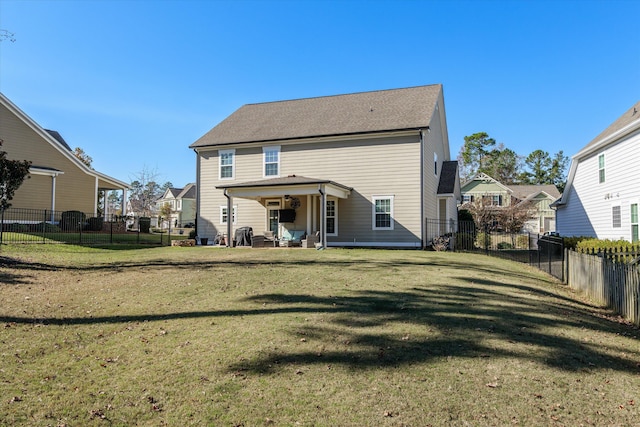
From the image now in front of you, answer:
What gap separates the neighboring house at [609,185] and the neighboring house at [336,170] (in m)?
6.46

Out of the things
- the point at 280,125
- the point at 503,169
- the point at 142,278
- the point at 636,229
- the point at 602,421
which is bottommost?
the point at 602,421

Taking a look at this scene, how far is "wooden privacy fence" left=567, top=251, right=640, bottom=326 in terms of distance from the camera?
767cm

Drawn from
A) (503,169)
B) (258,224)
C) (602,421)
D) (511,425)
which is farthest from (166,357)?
(503,169)

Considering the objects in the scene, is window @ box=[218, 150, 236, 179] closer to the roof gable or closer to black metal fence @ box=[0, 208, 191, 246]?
black metal fence @ box=[0, 208, 191, 246]

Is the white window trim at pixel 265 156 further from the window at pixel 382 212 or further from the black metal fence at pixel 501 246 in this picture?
the black metal fence at pixel 501 246

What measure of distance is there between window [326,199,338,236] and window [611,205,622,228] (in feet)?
40.1

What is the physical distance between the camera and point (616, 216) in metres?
18.1

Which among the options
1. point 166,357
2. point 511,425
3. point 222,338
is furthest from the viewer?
point 222,338

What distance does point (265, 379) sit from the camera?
4.57 m

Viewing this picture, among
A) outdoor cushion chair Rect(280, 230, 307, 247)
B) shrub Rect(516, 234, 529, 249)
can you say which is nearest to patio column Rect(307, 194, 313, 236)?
outdoor cushion chair Rect(280, 230, 307, 247)

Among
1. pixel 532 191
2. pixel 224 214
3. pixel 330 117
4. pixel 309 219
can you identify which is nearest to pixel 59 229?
pixel 224 214

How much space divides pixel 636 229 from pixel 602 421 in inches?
635

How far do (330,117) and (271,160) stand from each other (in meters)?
3.91

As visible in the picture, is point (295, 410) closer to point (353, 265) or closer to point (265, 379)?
point (265, 379)
